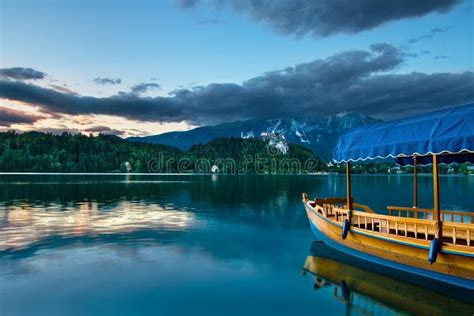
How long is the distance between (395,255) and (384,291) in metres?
1.53

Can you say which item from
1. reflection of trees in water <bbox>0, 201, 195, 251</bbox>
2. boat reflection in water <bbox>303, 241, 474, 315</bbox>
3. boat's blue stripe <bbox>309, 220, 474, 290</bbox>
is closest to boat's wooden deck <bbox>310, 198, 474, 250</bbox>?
boat's blue stripe <bbox>309, 220, 474, 290</bbox>

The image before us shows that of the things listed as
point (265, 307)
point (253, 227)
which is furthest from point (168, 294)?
point (253, 227)

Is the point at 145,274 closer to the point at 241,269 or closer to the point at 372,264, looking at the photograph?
the point at 241,269

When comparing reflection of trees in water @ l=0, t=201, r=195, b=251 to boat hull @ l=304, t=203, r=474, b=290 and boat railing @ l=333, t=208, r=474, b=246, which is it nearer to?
boat hull @ l=304, t=203, r=474, b=290

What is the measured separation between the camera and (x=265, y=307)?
11320 millimetres

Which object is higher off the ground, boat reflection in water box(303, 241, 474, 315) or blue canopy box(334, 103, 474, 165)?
blue canopy box(334, 103, 474, 165)

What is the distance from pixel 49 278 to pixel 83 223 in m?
15.0

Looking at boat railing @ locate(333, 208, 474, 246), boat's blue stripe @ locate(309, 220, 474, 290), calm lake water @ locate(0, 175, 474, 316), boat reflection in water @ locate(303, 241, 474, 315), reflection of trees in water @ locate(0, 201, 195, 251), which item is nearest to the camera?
boat reflection in water @ locate(303, 241, 474, 315)

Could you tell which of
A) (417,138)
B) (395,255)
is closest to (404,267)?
(395,255)

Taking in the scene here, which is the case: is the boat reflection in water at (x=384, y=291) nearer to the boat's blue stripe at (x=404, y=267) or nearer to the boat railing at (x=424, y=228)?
the boat's blue stripe at (x=404, y=267)

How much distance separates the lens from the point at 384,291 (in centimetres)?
1249

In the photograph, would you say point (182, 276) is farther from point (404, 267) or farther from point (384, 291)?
point (404, 267)

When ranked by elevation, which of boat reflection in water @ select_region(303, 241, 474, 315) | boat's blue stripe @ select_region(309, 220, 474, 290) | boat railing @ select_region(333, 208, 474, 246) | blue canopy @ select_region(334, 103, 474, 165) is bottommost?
boat reflection in water @ select_region(303, 241, 474, 315)

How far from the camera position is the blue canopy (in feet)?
37.3
